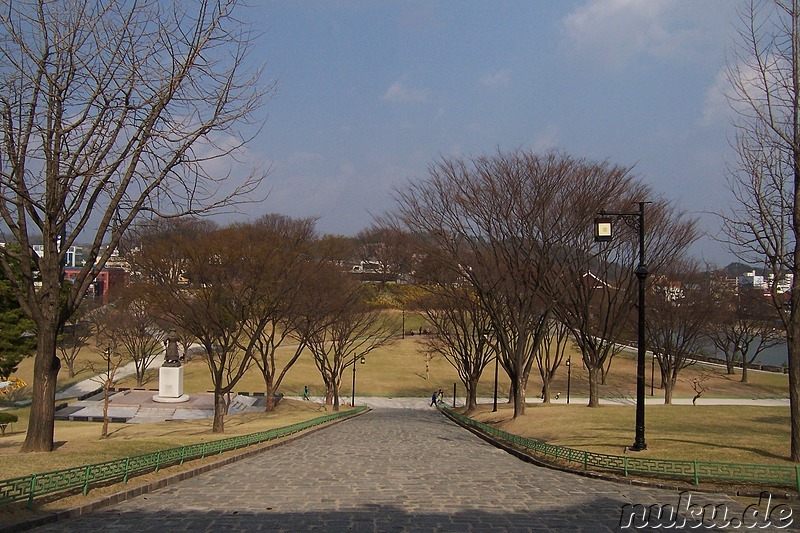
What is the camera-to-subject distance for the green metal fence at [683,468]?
10.1 meters

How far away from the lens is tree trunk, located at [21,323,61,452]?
12.5 meters

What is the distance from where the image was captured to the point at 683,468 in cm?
1134

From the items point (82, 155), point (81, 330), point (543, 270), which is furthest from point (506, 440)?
point (81, 330)

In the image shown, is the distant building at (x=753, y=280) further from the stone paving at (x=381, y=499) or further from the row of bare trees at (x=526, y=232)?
the stone paving at (x=381, y=499)

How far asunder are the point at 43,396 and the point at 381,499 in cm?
703

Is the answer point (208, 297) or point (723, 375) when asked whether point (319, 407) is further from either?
point (723, 375)

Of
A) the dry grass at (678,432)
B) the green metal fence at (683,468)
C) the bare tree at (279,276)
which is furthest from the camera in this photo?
the bare tree at (279,276)

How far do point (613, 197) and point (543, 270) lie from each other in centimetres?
384

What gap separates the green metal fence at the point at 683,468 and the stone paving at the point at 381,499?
575 mm

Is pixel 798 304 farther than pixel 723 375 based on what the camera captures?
No

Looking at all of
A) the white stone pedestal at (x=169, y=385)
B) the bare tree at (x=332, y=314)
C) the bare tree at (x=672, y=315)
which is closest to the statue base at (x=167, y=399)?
the white stone pedestal at (x=169, y=385)

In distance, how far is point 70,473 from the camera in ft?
30.2

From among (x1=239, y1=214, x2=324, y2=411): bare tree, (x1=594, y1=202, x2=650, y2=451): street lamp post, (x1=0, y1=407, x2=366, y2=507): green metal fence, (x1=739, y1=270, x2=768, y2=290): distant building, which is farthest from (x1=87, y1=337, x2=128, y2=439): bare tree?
(x1=739, y1=270, x2=768, y2=290): distant building

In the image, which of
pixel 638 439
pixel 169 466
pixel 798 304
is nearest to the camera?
pixel 798 304
